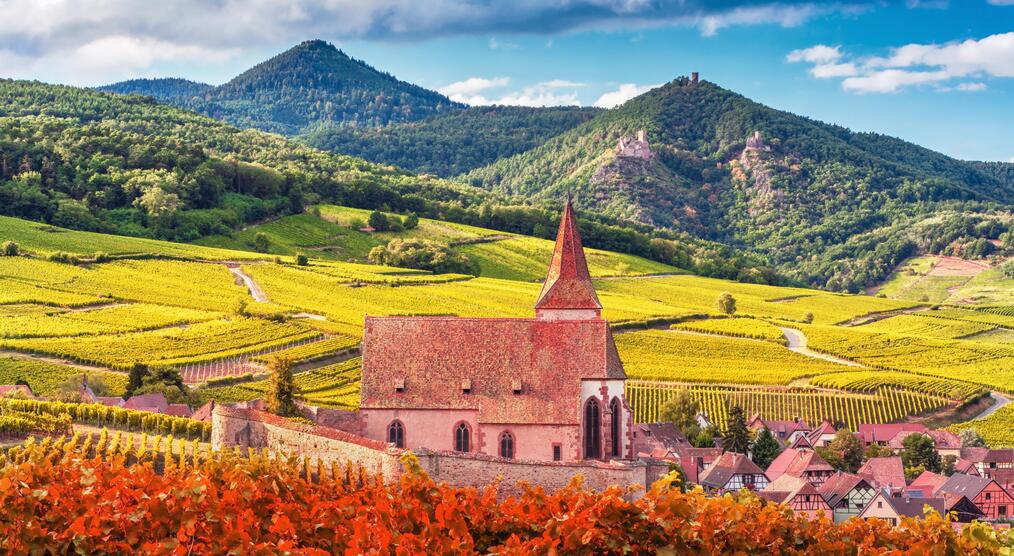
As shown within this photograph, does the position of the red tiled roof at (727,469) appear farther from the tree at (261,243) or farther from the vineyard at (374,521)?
the tree at (261,243)

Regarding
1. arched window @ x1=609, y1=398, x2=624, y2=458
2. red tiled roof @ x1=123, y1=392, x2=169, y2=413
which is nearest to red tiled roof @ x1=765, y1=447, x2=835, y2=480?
arched window @ x1=609, y1=398, x2=624, y2=458

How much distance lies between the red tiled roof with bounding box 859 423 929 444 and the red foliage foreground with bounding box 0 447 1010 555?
2154 inches

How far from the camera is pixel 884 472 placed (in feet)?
227

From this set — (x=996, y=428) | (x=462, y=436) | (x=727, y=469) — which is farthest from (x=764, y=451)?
(x=462, y=436)

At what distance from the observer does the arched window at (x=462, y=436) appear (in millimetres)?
46188

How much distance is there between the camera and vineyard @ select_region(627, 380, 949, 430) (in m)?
84.1

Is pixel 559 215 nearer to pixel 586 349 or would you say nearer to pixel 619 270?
pixel 619 270

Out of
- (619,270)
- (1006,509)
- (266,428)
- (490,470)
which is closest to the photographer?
(490,470)

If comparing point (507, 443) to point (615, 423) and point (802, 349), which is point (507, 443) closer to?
point (615, 423)

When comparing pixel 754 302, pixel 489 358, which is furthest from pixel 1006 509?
pixel 754 302

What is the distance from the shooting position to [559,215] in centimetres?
17150

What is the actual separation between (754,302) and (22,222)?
3136 inches

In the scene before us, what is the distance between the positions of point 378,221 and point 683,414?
6778 centimetres

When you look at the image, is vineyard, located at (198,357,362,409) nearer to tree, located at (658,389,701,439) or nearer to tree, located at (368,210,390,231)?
tree, located at (658,389,701,439)
